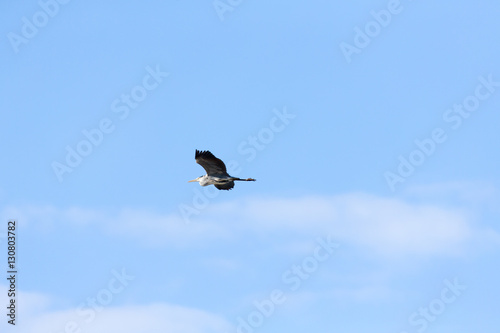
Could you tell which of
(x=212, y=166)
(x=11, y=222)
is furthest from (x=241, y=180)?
(x=11, y=222)

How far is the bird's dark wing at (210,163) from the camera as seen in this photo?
193 ft

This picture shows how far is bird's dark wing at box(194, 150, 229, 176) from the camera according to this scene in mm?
58719

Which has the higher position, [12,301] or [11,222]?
[11,222]

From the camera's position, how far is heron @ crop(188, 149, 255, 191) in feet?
193

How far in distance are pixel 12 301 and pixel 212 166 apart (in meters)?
14.4

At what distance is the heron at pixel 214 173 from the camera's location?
58938 millimetres

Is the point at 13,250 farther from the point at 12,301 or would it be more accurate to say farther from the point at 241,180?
the point at 241,180

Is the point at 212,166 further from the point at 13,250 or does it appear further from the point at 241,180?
the point at 13,250

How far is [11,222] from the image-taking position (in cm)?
6069

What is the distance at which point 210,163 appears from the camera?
59.7m

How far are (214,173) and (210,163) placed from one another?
160 centimetres

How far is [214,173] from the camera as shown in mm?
61125

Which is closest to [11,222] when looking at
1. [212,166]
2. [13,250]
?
[13,250]

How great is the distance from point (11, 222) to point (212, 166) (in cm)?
1277
